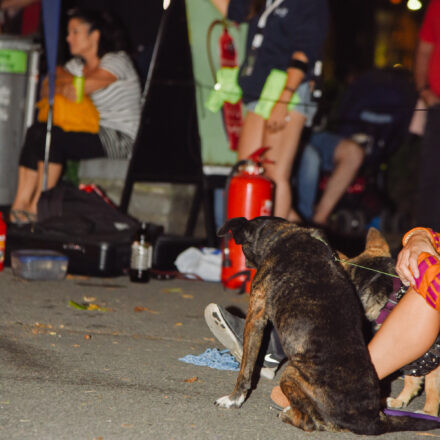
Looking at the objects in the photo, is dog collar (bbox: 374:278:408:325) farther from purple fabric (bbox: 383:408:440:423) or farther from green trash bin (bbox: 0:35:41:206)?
green trash bin (bbox: 0:35:41:206)

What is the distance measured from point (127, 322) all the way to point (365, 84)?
19.5 feet

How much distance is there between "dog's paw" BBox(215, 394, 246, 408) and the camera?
9.44 ft

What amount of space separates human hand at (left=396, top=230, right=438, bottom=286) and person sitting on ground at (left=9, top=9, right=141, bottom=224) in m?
4.28

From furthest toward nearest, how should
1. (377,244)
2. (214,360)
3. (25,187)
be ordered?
(25,187) → (214,360) → (377,244)

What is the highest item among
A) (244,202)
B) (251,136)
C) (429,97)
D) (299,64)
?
(299,64)

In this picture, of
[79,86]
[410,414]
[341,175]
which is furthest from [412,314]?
[341,175]

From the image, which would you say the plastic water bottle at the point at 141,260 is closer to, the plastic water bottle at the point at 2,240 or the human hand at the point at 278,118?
the plastic water bottle at the point at 2,240

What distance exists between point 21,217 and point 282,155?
7.46 feet

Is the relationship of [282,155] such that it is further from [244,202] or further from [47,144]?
[47,144]

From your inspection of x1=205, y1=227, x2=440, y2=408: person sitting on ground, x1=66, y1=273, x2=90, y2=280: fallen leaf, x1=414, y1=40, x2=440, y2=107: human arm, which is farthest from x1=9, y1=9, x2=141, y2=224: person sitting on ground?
x1=205, y1=227, x2=440, y2=408: person sitting on ground

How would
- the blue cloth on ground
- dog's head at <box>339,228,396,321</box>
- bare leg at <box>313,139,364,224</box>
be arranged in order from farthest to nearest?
bare leg at <box>313,139,364,224</box>
the blue cloth on ground
dog's head at <box>339,228,396,321</box>

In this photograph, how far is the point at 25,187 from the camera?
21.8ft

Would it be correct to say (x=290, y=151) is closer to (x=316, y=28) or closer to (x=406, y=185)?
(x=316, y=28)

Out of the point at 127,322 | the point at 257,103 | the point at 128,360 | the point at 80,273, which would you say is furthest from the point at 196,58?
the point at 128,360
